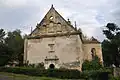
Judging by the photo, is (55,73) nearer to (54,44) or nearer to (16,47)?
(54,44)

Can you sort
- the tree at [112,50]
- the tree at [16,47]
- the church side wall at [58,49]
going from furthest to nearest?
1. the tree at [112,50]
2. the tree at [16,47]
3. the church side wall at [58,49]

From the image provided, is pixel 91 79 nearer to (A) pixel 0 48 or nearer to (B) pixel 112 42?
(A) pixel 0 48

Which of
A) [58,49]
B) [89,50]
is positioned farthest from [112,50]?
[58,49]

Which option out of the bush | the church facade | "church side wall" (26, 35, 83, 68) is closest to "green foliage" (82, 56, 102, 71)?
the church facade

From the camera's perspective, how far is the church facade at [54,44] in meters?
34.2

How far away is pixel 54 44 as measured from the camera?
35.8 m

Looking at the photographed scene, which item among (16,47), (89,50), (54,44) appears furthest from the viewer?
(16,47)

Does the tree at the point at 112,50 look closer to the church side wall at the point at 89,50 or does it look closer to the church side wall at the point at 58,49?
the church side wall at the point at 89,50

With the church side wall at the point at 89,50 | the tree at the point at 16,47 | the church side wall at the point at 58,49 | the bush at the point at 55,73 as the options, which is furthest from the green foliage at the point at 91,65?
the tree at the point at 16,47

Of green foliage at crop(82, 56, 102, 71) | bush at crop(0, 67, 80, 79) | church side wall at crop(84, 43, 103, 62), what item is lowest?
bush at crop(0, 67, 80, 79)

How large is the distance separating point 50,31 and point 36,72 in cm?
1028

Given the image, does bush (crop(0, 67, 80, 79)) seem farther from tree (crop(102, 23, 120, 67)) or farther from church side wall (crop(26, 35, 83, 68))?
tree (crop(102, 23, 120, 67))

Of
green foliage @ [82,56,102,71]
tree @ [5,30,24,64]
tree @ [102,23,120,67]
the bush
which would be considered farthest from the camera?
tree @ [102,23,120,67]

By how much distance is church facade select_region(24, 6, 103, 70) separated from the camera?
34250 millimetres
